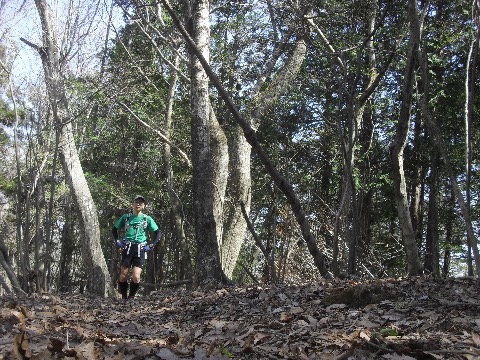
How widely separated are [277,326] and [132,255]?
190 inches

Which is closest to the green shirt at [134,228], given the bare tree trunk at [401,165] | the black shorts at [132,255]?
the black shorts at [132,255]

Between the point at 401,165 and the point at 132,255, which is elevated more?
the point at 401,165

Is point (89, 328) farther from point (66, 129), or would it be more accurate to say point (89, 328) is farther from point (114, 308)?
point (66, 129)

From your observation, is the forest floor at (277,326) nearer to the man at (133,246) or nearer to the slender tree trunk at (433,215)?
the man at (133,246)

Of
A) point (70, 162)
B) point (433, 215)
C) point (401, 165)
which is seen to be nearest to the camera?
point (401, 165)

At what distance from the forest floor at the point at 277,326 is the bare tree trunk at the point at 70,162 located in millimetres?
3358

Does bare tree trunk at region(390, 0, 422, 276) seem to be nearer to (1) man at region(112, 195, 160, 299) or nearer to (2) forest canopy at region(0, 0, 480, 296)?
(2) forest canopy at region(0, 0, 480, 296)

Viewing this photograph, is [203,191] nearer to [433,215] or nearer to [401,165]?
[401,165]

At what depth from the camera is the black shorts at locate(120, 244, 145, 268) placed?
26.9 feet

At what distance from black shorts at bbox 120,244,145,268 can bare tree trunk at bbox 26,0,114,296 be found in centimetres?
146

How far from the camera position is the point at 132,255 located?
8266mm

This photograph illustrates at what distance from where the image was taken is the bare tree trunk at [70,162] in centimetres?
942

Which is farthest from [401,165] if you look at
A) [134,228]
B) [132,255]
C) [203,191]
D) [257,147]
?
[132,255]

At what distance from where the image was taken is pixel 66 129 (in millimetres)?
10031
